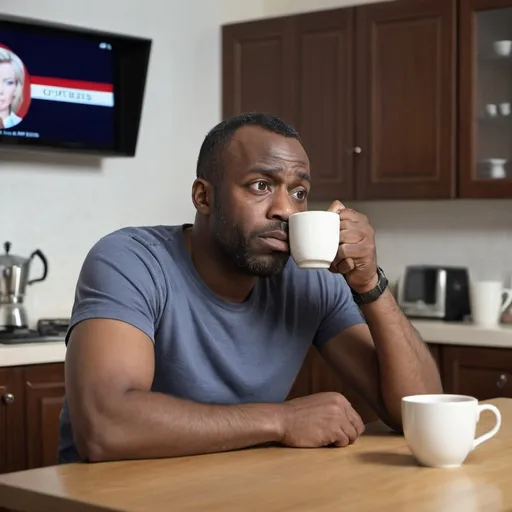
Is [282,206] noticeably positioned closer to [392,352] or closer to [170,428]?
[392,352]

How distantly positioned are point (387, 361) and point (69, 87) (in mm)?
2304

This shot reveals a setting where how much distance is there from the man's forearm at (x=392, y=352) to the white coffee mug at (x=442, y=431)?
0.42 meters

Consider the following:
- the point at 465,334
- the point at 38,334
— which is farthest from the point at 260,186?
the point at 465,334

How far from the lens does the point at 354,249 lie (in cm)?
179

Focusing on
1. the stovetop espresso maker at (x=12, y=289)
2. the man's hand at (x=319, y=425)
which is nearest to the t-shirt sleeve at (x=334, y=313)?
the man's hand at (x=319, y=425)

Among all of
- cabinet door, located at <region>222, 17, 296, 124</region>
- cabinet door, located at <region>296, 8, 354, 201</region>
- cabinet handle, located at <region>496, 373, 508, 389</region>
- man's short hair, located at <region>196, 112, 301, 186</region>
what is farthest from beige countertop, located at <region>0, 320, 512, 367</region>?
man's short hair, located at <region>196, 112, 301, 186</region>

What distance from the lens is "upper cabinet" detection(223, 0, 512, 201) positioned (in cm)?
384

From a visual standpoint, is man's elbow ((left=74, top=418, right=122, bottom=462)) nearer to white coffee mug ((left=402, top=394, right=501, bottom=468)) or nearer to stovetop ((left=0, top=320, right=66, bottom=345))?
white coffee mug ((left=402, top=394, right=501, bottom=468))

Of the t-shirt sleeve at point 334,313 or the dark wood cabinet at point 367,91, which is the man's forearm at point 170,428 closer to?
the t-shirt sleeve at point 334,313

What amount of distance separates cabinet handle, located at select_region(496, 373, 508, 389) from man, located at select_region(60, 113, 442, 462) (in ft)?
5.30

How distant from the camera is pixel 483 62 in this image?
3.85 m

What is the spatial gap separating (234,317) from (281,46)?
2.66 meters

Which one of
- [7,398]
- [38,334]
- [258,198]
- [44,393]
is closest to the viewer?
[258,198]

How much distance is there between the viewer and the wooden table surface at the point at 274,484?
4.04 ft
